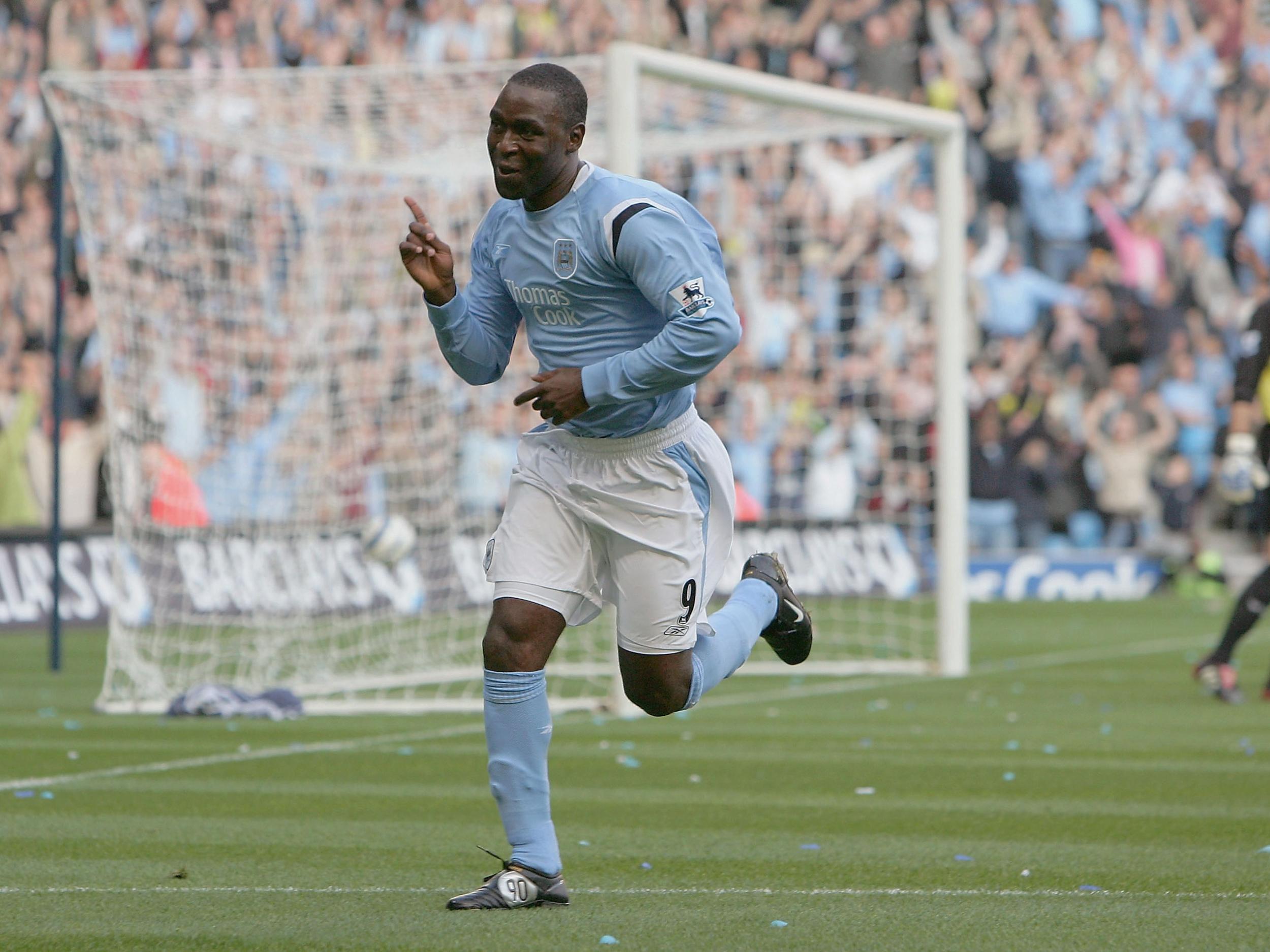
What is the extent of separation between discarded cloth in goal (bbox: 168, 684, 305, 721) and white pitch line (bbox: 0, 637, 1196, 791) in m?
0.95

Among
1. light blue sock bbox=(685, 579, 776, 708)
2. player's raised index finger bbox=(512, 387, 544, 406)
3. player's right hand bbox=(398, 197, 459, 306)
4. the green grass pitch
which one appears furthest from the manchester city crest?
the green grass pitch

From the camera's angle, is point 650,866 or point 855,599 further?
point 855,599

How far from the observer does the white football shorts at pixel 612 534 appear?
5.11m

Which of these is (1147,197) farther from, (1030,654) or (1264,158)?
(1030,654)

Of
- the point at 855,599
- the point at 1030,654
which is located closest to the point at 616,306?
the point at 1030,654

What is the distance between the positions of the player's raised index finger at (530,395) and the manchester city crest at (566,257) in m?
0.38

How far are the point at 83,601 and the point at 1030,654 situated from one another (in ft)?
24.6

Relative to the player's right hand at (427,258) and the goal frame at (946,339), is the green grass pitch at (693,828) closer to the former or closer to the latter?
the goal frame at (946,339)

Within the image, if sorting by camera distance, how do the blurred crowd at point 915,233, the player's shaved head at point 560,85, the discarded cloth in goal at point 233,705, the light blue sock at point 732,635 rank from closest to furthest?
the player's shaved head at point 560,85 → the light blue sock at point 732,635 → the discarded cloth in goal at point 233,705 → the blurred crowd at point 915,233

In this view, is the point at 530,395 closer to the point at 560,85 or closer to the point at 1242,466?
the point at 560,85

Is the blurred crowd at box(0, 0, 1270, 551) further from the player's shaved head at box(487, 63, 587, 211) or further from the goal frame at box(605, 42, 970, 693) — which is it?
the player's shaved head at box(487, 63, 587, 211)

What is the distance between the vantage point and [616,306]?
5.15 meters

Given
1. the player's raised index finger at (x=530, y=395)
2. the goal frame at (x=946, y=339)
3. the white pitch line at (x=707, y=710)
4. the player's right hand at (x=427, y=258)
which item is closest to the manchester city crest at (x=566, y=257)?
the player's right hand at (x=427, y=258)

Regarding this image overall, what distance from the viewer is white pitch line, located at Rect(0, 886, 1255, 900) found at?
17.0 ft
